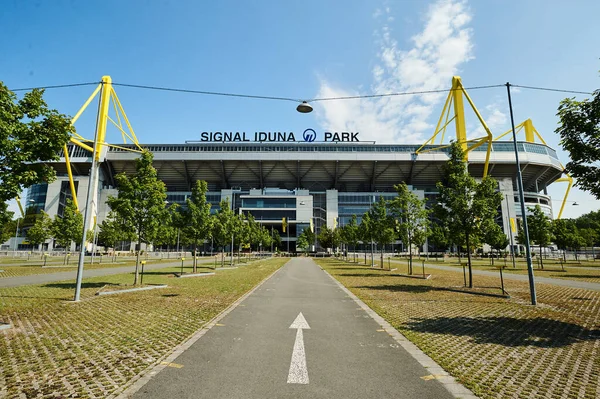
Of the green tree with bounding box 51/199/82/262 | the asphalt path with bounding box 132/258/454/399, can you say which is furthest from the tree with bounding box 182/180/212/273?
the green tree with bounding box 51/199/82/262

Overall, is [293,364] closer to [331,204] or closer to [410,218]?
[410,218]

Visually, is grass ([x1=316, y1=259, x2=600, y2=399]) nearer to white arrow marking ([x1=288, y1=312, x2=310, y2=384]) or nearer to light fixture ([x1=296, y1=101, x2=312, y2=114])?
white arrow marking ([x1=288, y1=312, x2=310, y2=384])

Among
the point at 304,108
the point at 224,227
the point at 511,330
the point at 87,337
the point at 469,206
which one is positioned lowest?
the point at 511,330

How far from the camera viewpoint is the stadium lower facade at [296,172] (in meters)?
96.4

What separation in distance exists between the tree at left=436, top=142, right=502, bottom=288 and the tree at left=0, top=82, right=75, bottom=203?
17361mm

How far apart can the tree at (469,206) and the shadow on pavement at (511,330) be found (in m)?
8.24

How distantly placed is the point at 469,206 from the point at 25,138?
20.3 m

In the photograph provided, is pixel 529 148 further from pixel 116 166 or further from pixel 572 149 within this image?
pixel 116 166

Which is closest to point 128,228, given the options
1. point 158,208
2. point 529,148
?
point 158,208

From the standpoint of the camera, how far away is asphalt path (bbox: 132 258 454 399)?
4719mm

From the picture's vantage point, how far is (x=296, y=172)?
105062 mm

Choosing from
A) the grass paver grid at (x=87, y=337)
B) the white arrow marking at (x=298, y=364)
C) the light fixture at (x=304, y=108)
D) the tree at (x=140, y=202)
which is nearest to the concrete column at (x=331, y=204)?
the tree at (x=140, y=202)

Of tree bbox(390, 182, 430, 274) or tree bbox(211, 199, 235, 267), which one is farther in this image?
tree bbox(211, 199, 235, 267)

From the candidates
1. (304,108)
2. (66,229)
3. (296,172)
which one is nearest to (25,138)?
(304,108)
